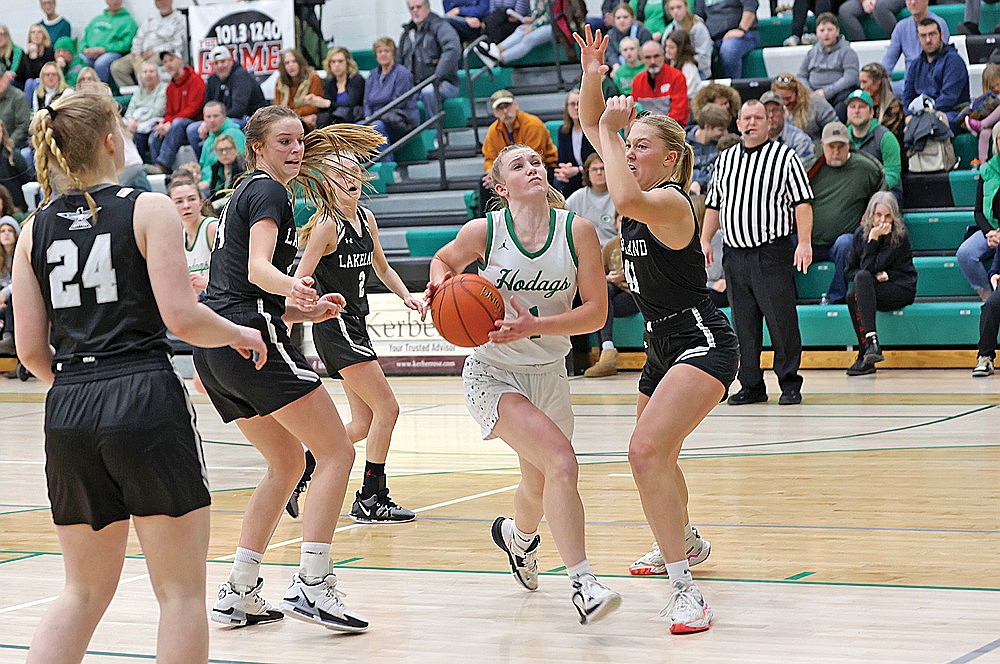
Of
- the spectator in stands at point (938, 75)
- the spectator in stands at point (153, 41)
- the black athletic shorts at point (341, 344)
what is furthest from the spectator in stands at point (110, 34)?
the black athletic shorts at point (341, 344)

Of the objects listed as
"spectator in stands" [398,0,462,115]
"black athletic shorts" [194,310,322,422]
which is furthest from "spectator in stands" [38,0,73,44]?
"black athletic shorts" [194,310,322,422]

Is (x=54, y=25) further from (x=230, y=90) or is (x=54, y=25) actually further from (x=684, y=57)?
(x=684, y=57)

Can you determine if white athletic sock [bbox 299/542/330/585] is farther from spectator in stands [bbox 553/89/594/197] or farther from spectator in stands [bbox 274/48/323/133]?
spectator in stands [bbox 274/48/323/133]

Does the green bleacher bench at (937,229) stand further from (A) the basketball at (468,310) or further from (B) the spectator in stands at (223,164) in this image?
(A) the basketball at (468,310)

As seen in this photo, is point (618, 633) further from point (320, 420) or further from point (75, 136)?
point (75, 136)

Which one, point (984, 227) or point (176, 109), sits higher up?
point (176, 109)

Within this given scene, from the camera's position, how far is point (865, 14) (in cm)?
1452

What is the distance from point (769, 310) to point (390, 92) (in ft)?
22.0

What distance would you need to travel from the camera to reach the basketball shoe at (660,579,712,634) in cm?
413

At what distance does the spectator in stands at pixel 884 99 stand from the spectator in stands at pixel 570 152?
104 inches

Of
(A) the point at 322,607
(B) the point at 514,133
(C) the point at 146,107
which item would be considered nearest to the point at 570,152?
(B) the point at 514,133

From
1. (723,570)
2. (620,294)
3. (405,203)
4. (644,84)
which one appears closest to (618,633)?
(723,570)

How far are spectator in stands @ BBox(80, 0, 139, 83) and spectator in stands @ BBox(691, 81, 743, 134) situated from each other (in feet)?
30.4

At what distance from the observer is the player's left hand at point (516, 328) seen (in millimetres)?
4363
